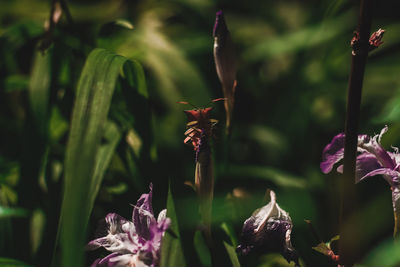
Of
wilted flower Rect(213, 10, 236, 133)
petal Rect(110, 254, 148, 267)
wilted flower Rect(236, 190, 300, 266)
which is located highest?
wilted flower Rect(213, 10, 236, 133)

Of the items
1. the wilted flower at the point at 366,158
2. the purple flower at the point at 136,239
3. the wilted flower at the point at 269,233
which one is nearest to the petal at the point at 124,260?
the purple flower at the point at 136,239

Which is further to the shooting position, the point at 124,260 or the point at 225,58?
the point at 225,58

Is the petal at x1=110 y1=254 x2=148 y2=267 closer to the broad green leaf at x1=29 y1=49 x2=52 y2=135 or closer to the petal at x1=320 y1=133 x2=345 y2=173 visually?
the petal at x1=320 y1=133 x2=345 y2=173

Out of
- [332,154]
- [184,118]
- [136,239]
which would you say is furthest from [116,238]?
[184,118]

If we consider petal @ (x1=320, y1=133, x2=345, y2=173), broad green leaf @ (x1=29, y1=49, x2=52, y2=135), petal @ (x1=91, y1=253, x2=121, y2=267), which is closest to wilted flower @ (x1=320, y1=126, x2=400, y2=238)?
petal @ (x1=320, y1=133, x2=345, y2=173)

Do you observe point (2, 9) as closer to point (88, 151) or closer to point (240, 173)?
point (240, 173)

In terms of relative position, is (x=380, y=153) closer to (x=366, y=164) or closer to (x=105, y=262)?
(x=366, y=164)
